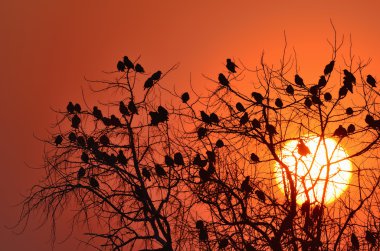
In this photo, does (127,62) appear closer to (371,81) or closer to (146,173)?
(146,173)

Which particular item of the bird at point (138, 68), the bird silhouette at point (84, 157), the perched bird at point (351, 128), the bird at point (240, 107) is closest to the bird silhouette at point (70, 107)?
the bird silhouette at point (84, 157)

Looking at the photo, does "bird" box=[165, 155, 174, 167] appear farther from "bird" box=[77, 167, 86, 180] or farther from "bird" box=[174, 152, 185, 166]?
"bird" box=[77, 167, 86, 180]

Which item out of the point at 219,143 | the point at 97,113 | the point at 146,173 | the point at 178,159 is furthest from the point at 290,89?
the point at 97,113

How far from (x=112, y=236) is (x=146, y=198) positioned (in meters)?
0.82

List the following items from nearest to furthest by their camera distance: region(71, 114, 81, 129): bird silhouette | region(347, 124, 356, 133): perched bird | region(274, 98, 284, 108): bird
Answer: region(347, 124, 356, 133): perched bird, region(274, 98, 284, 108): bird, region(71, 114, 81, 129): bird silhouette

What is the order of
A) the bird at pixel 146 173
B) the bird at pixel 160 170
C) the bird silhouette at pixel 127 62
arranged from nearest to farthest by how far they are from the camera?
the bird at pixel 160 170, the bird at pixel 146 173, the bird silhouette at pixel 127 62

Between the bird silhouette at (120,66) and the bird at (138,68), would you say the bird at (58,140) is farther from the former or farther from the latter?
the bird at (138,68)

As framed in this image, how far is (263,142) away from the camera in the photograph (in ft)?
38.8

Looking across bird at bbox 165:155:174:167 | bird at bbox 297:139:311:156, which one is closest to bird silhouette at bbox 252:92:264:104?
bird at bbox 297:139:311:156

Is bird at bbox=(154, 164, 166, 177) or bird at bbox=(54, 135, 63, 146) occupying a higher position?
bird at bbox=(54, 135, 63, 146)

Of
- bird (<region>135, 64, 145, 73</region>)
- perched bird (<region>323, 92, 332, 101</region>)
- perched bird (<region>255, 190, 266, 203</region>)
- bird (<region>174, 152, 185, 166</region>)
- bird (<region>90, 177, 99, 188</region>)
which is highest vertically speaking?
bird (<region>135, 64, 145, 73</region>)

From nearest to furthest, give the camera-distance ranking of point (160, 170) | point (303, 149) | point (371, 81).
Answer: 1. point (303, 149)
2. point (371, 81)
3. point (160, 170)

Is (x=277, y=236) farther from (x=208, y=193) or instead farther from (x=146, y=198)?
(x=146, y=198)

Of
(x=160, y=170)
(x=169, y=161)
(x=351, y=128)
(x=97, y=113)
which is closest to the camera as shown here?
(x=351, y=128)
